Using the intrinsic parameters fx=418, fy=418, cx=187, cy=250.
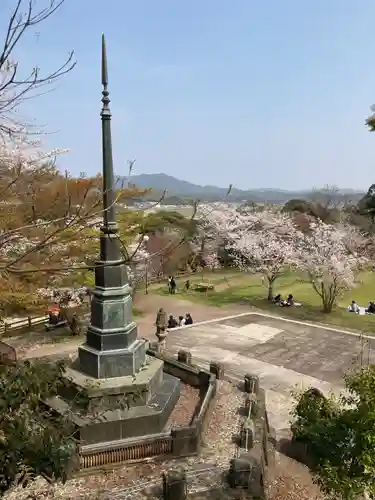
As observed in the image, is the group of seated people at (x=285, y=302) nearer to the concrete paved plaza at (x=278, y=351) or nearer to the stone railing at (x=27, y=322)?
the concrete paved plaza at (x=278, y=351)

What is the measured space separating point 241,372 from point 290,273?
23.6 m

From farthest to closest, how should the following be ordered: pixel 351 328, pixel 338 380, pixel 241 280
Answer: pixel 241 280, pixel 351 328, pixel 338 380

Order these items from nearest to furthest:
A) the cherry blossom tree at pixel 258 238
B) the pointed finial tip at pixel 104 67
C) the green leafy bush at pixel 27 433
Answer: the green leafy bush at pixel 27 433, the pointed finial tip at pixel 104 67, the cherry blossom tree at pixel 258 238

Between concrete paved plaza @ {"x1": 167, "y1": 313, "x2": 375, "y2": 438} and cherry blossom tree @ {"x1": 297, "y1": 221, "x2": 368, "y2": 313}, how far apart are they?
4.28m

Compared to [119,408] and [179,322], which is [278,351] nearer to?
[179,322]

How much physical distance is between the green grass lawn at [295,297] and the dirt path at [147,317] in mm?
1233

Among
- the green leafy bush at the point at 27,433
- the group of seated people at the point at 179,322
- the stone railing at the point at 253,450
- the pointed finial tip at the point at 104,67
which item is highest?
the pointed finial tip at the point at 104,67

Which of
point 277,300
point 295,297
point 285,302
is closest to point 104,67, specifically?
point 285,302

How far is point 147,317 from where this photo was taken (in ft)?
71.8

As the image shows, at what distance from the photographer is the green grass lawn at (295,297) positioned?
21.1 metres

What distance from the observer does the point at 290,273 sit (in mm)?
36031

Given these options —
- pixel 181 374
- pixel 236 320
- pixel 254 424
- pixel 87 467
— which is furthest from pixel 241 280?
pixel 87 467

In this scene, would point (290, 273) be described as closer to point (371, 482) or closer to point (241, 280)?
point (241, 280)

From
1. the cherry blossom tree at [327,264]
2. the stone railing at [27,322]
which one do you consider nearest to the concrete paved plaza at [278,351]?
Result: the cherry blossom tree at [327,264]
